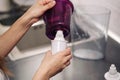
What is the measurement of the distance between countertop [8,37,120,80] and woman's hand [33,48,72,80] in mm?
239

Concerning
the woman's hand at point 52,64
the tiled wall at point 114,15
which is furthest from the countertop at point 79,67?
the woman's hand at point 52,64

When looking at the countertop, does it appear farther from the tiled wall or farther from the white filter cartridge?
the white filter cartridge

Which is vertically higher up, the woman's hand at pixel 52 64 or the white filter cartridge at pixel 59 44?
the white filter cartridge at pixel 59 44

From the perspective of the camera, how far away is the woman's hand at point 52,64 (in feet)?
2.47

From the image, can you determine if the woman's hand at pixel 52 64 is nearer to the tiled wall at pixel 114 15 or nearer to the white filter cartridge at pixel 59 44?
the white filter cartridge at pixel 59 44

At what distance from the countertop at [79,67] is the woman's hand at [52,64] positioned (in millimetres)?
239

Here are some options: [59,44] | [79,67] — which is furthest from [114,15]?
[59,44]

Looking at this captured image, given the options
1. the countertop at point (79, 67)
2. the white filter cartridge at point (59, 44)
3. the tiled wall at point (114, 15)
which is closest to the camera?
the white filter cartridge at point (59, 44)

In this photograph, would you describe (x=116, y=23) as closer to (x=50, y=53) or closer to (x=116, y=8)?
(x=116, y=8)

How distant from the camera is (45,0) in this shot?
0.90 m

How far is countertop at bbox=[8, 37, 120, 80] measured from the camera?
101 centimetres

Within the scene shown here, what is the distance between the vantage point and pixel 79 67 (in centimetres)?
106

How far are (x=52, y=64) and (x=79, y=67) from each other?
32cm

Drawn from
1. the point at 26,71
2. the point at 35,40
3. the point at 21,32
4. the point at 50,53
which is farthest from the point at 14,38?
the point at 35,40
